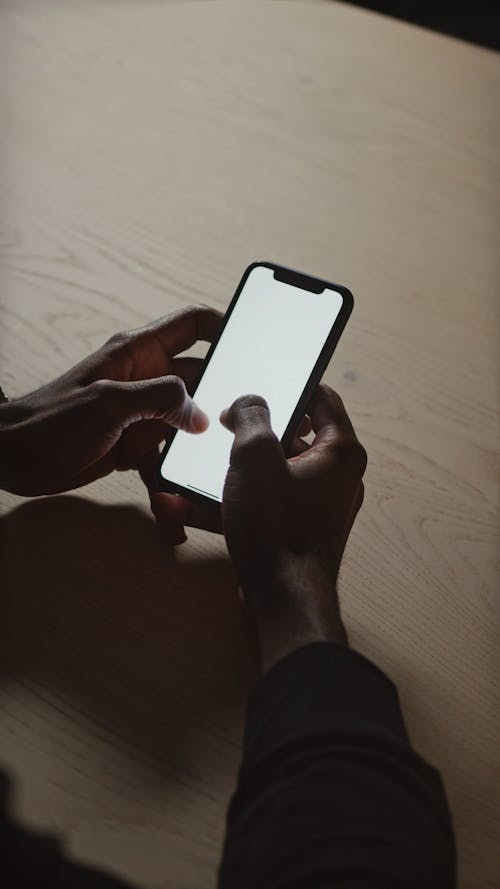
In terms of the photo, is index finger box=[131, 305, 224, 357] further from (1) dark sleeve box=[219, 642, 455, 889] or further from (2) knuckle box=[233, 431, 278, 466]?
(1) dark sleeve box=[219, 642, 455, 889]

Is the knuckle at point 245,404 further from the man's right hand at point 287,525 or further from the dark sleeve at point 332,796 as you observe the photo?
the dark sleeve at point 332,796

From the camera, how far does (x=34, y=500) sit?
70 centimetres

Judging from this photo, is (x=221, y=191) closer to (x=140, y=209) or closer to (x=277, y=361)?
(x=140, y=209)

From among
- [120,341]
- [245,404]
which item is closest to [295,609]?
[245,404]

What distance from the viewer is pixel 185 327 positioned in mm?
733

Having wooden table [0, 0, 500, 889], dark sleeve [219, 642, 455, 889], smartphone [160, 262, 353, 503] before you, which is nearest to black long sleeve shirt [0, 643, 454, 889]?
dark sleeve [219, 642, 455, 889]

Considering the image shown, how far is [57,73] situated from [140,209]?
0.88 feet

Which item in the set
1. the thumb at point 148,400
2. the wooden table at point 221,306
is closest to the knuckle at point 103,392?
the thumb at point 148,400

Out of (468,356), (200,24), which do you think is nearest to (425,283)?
(468,356)

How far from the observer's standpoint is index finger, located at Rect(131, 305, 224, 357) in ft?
2.36

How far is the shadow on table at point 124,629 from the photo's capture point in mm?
583

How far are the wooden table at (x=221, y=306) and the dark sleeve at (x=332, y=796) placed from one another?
12cm

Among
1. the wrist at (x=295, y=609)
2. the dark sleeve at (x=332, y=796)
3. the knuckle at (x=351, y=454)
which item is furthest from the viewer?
the knuckle at (x=351, y=454)

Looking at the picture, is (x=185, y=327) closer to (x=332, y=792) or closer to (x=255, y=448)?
(x=255, y=448)
